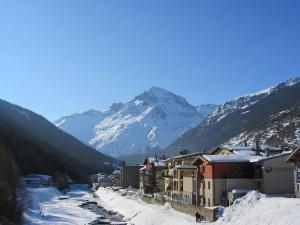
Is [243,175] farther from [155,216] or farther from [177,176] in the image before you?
[177,176]

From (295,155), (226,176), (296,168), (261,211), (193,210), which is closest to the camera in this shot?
(261,211)

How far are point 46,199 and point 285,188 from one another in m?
99.3

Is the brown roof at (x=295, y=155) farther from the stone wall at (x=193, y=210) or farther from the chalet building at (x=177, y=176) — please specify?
the chalet building at (x=177, y=176)

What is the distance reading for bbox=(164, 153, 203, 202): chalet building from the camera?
9993cm

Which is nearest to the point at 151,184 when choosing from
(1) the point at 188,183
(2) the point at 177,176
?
(2) the point at 177,176

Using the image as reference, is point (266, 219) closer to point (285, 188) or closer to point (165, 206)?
point (285, 188)

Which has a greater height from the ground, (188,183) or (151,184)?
(188,183)

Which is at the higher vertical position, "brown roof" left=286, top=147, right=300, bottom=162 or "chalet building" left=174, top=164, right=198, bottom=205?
"brown roof" left=286, top=147, right=300, bottom=162

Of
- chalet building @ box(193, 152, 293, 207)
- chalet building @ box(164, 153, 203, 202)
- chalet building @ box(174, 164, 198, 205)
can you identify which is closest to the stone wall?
chalet building @ box(174, 164, 198, 205)

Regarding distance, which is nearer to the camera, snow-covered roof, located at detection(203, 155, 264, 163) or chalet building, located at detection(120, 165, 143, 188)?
snow-covered roof, located at detection(203, 155, 264, 163)

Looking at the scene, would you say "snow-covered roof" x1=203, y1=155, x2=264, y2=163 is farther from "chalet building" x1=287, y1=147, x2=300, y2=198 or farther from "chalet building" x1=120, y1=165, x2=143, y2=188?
"chalet building" x1=120, y1=165, x2=143, y2=188

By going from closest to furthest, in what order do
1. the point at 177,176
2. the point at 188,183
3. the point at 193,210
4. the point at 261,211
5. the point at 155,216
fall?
the point at 261,211 → the point at 193,210 → the point at 155,216 → the point at 188,183 → the point at 177,176

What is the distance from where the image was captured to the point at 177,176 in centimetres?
10888

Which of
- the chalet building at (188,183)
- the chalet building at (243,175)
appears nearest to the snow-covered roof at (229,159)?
the chalet building at (243,175)
